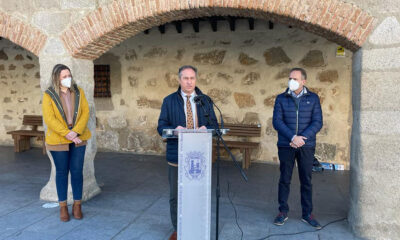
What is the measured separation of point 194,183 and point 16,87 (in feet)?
22.9

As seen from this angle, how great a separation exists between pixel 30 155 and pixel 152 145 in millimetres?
2599

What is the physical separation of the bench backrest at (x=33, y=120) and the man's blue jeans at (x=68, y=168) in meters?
4.50

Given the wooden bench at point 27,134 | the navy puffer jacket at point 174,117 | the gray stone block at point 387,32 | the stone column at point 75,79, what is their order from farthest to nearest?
the wooden bench at point 27,134 < the stone column at point 75,79 < the gray stone block at point 387,32 < the navy puffer jacket at point 174,117

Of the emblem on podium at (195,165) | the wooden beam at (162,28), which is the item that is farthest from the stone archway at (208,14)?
the wooden beam at (162,28)

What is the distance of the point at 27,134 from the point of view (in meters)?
6.89

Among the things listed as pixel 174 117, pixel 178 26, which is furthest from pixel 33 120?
pixel 174 117

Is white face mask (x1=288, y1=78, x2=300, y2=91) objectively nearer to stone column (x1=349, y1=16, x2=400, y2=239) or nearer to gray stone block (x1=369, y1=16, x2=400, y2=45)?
stone column (x1=349, y1=16, x2=400, y2=239)

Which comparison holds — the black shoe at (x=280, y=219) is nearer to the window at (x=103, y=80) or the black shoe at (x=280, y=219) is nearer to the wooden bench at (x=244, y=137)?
the wooden bench at (x=244, y=137)

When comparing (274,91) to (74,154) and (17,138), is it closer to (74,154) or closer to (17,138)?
(74,154)

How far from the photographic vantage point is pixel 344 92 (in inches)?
223

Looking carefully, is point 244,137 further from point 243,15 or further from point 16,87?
point 16,87

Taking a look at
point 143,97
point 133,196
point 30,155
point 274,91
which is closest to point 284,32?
point 274,91

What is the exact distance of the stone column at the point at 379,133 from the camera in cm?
291

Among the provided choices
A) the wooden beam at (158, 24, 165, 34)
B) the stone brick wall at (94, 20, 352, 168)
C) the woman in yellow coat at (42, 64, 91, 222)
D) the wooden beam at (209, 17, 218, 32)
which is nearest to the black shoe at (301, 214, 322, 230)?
the woman in yellow coat at (42, 64, 91, 222)
